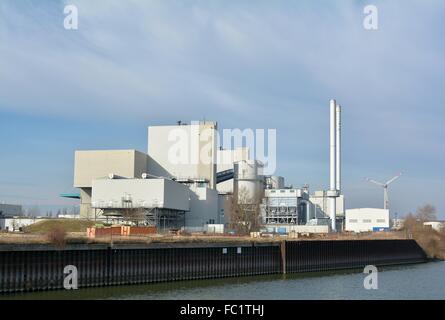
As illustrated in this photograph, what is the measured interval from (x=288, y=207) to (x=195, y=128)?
3135 cm

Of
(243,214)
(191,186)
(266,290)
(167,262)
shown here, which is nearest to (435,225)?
(243,214)

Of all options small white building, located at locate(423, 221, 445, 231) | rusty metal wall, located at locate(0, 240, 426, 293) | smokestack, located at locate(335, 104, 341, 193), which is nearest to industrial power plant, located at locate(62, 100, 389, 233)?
smokestack, located at locate(335, 104, 341, 193)

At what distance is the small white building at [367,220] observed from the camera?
14675 cm

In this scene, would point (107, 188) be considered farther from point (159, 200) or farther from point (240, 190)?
point (240, 190)

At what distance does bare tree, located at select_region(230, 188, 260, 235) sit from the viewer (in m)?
96.6

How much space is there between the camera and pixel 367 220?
485 ft

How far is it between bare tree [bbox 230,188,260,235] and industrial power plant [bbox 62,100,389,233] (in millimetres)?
439

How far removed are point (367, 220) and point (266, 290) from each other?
11150 centimetres

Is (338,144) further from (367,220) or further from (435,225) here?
(435,225)

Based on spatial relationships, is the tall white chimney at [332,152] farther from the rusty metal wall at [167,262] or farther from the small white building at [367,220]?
the rusty metal wall at [167,262]

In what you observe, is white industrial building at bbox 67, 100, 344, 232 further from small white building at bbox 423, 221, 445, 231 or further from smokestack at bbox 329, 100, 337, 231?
small white building at bbox 423, 221, 445, 231

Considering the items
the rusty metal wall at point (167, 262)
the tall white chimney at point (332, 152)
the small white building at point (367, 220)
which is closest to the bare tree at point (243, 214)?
the tall white chimney at point (332, 152)

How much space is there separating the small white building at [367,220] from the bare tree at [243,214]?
4242 cm
